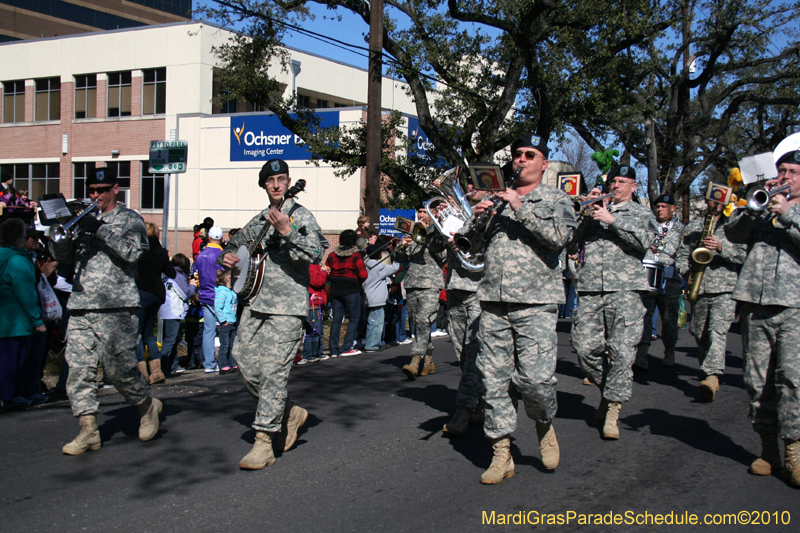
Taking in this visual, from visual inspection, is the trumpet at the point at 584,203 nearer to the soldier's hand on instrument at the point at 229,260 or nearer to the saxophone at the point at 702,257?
the saxophone at the point at 702,257

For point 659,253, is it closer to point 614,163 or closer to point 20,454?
point 614,163

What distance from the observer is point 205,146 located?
33469mm

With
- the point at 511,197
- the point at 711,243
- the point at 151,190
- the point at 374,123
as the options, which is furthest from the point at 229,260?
the point at 151,190

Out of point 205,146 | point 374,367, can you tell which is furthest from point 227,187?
point 374,367

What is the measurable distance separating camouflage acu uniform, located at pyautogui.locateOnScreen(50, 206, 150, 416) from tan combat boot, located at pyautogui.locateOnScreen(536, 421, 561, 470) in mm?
3218

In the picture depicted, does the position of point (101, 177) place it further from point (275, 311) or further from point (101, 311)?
point (275, 311)

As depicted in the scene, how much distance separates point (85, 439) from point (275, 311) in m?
1.85

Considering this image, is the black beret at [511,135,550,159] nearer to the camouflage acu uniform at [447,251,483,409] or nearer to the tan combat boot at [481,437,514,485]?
the camouflage acu uniform at [447,251,483,409]

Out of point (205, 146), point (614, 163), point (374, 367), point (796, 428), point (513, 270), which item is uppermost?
point (205, 146)

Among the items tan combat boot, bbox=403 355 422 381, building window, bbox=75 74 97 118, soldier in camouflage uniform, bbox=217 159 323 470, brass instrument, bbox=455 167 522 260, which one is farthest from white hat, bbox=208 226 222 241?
building window, bbox=75 74 97 118

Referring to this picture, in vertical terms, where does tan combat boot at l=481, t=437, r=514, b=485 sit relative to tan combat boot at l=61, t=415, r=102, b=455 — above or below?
above

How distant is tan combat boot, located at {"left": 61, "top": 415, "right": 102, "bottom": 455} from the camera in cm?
548

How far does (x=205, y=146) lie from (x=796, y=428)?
31.8 meters

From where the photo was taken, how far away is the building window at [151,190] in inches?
1353
